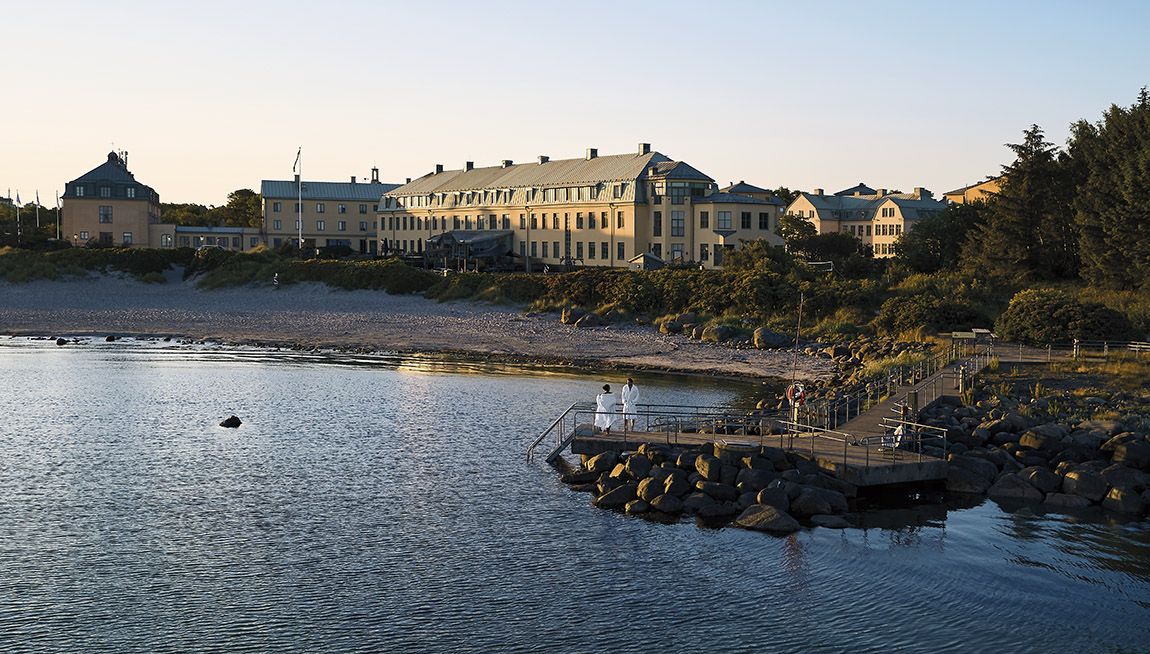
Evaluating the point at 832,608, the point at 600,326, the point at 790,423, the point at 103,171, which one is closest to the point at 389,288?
the point at 600,326

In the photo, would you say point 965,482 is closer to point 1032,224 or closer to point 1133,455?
point 1133,455

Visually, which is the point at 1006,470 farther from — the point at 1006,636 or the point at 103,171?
the point at 103,171

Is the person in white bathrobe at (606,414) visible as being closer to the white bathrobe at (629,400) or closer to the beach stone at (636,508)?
the white bathrobe at (629,400)

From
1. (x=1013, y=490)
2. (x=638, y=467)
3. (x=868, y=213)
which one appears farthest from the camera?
(x=868, y=213)

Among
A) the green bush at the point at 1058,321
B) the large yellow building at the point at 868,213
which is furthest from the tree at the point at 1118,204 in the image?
the large yellow building at the point at 868,213

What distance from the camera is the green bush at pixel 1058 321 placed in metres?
44.1

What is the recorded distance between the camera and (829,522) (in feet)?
78.1

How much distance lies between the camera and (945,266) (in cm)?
7212

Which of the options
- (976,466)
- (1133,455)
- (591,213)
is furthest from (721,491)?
(591,213)

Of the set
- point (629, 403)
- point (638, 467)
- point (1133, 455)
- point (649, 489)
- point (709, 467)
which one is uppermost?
point (629, 403)

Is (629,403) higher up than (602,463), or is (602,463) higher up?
(629,403)

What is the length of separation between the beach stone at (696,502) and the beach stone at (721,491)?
0.25 metres

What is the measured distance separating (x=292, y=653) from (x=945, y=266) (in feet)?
211

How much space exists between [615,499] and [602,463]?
2.99 metres
